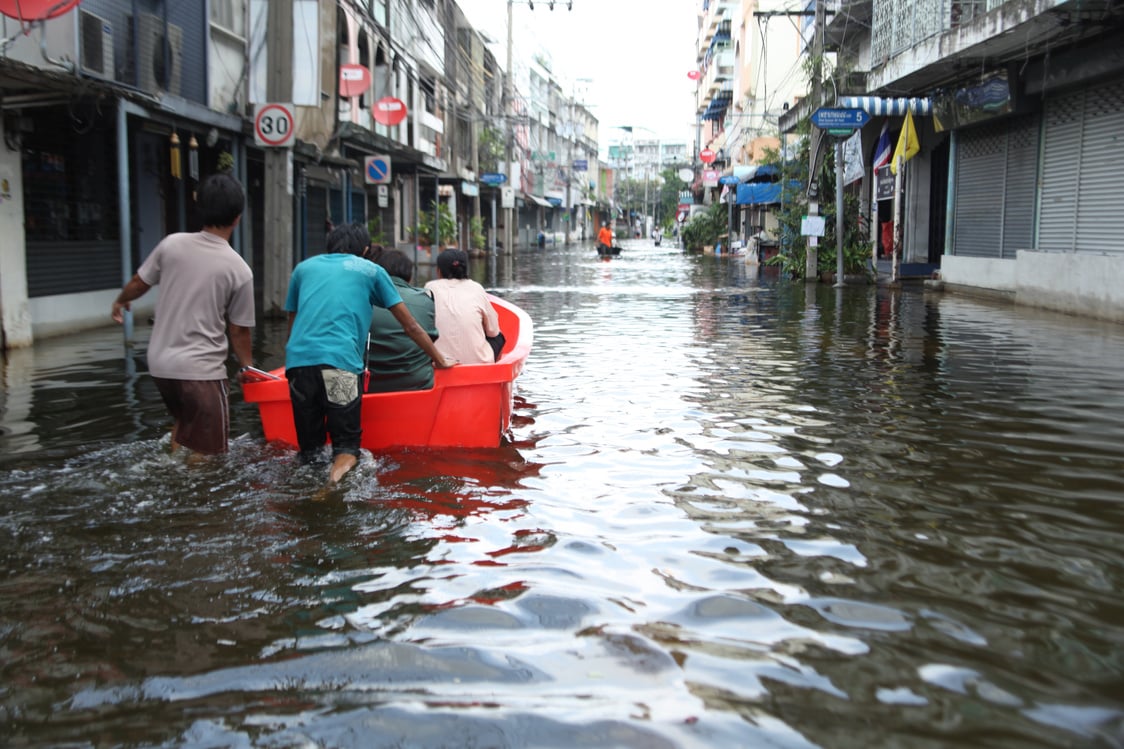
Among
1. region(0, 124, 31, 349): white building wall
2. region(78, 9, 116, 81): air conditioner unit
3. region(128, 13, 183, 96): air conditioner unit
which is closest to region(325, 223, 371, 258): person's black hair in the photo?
region(0, 124, 31, 349): white building wall

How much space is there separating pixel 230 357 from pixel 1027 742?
973cm

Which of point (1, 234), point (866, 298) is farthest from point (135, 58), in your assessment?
point (866, 298)

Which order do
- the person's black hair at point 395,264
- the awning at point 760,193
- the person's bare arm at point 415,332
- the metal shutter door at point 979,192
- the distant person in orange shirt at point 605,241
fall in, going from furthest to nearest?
the distant person in orange shirt at point 605,241
the awning at point 760,193
the metal shutter door at point 979,192
the person's black hair at point 395,264
the person's bare arm at point 415,332

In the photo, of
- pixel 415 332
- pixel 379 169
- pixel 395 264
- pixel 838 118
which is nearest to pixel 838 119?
pixel 838 118

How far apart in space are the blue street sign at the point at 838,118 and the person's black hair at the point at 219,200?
1545 centimetres

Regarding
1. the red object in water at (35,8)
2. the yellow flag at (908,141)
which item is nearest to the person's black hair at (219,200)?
the red object in water at (35,8)

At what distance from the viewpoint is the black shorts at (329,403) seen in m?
5.45

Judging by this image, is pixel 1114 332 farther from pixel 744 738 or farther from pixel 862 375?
pixel 744 738

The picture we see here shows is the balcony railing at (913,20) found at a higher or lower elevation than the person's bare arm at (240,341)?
higher

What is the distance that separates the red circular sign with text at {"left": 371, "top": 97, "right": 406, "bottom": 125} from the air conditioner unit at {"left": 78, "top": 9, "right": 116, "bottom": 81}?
12311mm

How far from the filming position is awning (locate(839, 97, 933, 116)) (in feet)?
69.3

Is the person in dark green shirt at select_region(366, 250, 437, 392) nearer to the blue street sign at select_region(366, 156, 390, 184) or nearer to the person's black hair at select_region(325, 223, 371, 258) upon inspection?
the person's black hair at select_region(325, 223, 371, 258)

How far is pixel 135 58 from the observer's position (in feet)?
44.9

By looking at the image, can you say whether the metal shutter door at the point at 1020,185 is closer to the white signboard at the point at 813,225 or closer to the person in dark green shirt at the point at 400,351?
the white signboard at the point at 813,225
